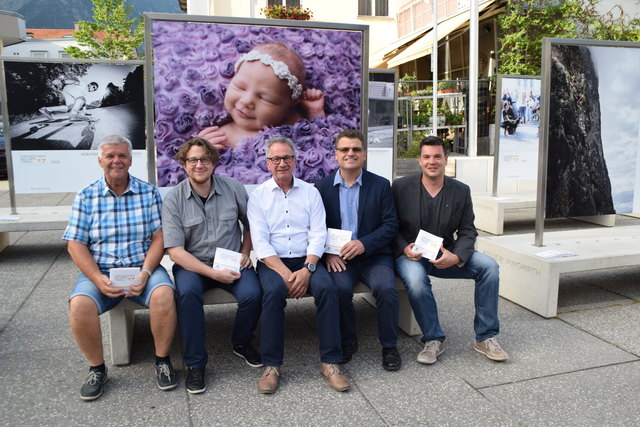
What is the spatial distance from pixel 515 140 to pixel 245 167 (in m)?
5.27

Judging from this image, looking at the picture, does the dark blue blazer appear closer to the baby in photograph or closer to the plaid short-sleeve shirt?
the baby in photograph

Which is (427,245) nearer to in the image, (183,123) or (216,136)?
(216,136)

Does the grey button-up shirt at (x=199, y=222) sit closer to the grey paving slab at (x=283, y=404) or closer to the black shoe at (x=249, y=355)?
the black shoe at (x=249, y=355)

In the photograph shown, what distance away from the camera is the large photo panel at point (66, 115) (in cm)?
650

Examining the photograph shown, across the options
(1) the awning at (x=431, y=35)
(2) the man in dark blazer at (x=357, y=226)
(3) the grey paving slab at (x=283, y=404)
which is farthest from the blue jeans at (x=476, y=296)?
(1) the awning at (x=431, y=35)

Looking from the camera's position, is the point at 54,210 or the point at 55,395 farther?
the point at 54,210

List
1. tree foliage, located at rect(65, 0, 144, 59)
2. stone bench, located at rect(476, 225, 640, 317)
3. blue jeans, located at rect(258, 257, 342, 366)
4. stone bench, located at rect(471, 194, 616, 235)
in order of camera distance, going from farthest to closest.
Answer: tree foliage, located at rect(65, 0, 144, 59)
stone bench, located at rect(471, 194, 616, 235)
stone bench, located at rect(476, 225, 640, 317)
blue jeans, located at rect(258, 257, 342, 366)

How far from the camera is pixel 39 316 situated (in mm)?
4496

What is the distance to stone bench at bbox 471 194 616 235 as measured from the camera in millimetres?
7758

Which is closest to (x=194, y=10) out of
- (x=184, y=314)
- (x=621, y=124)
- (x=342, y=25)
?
(x=342, y=25)

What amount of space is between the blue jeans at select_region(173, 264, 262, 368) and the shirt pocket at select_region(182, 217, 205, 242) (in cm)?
21

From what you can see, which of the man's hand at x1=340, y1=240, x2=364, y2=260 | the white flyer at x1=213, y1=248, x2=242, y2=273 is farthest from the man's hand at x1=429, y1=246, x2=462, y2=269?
the white flyer at x1=213, y1=248, x2=242, y2=273

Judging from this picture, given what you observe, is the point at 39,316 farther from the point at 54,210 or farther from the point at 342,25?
the point at 342,25

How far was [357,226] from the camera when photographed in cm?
391
